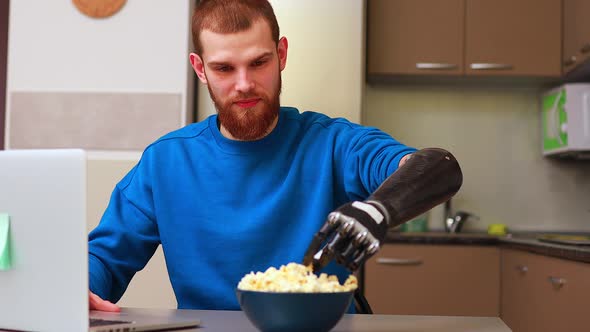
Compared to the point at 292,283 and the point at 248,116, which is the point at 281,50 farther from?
the point at 292,283

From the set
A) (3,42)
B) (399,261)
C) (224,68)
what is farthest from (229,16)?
(3,42)

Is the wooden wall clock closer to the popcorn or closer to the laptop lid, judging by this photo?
the laptop lid

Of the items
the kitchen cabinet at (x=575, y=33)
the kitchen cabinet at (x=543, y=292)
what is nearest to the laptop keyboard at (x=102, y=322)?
the kitchen cabinet at (x=543, y=292)

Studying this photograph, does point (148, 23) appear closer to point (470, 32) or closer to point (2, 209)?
point (470, 32)

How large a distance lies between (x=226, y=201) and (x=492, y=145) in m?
2.49

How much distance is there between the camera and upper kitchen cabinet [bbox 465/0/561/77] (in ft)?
11.5

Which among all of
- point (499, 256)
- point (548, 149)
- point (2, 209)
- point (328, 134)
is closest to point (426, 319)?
point (328, 134)

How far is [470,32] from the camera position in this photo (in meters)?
3.52

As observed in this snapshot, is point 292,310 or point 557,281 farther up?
point 292,310

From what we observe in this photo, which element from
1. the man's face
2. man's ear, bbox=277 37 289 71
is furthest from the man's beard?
man's ear, bbox=277 37 289 71

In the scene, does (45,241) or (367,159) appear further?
(367,159)

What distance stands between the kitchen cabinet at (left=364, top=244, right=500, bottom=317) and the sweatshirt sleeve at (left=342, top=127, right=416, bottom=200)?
1.63 metres

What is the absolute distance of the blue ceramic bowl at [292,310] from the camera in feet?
3.30

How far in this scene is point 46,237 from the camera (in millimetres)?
1018
